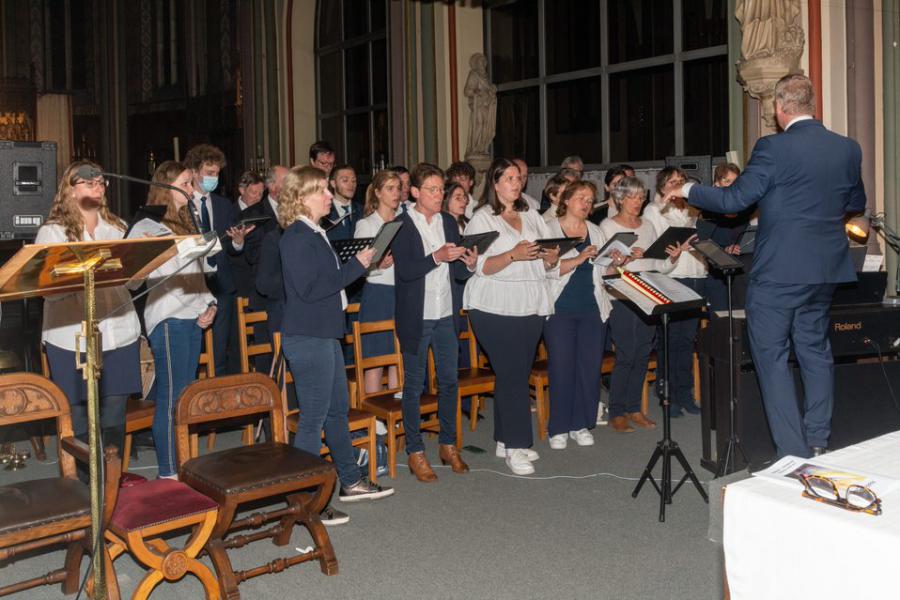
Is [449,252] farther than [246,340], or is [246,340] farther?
[246,340]

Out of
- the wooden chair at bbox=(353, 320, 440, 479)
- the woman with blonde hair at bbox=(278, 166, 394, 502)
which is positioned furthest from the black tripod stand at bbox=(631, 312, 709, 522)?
the woman with blonde hair at bbox=(278, 166, 394, 502)

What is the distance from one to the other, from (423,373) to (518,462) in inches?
27.9

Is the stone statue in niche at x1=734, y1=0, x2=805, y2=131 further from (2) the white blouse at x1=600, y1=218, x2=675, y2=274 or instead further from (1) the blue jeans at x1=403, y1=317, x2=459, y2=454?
(1) the blue jeans at x1=403, y1=317, x2=459, y2=454

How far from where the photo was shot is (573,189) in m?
5.38

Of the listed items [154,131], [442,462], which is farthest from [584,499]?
[154,131]

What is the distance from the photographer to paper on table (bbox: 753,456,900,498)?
1935mm

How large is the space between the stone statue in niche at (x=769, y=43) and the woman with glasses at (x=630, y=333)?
2017mm

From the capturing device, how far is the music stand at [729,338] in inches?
161

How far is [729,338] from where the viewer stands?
4.52m

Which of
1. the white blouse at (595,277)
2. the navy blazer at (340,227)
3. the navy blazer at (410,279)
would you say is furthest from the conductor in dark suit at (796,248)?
the navy blazer at (340,227)

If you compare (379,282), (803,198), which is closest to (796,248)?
(803,198)

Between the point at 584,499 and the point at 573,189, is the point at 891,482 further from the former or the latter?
the point at 573,189

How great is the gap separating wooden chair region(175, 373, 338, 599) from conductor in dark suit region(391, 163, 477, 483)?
3.75 feet

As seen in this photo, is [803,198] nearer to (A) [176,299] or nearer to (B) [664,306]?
(B) [664,306]
